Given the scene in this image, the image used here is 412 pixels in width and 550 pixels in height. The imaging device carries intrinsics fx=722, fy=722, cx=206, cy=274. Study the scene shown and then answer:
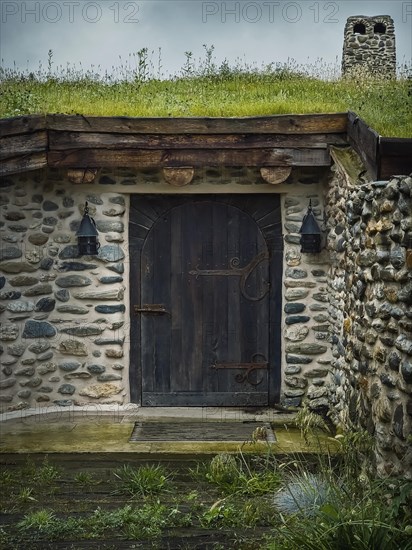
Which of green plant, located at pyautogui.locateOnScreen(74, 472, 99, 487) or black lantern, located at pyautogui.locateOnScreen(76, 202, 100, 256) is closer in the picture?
green plant, located at pyautogui.locateOnScreen(74, 472, 99, 487)

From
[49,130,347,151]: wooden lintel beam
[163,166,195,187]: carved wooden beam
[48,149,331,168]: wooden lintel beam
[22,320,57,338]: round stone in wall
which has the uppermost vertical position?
[49,130,347,151]: wooden lintel beam

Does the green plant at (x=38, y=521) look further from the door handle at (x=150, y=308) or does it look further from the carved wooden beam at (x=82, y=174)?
the carved wooden beam at (x=82, y=174)

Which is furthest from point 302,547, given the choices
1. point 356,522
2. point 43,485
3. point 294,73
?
point 294,73

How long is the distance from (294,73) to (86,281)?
5.82 meters

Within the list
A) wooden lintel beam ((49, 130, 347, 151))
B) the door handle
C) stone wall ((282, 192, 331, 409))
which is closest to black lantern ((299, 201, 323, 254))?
stone wall ((282, 192, 331, 409))

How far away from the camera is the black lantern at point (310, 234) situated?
7016mm

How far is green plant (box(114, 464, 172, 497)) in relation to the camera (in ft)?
17.2

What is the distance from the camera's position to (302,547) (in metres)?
3.68

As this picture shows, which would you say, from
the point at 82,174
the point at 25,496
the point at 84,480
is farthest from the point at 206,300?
the point at 25,496

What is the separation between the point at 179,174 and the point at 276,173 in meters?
0.91

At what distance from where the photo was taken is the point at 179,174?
6.81 m

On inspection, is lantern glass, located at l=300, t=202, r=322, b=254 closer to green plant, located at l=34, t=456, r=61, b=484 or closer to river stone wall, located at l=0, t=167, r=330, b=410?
river stone wall, located at l=0, t=167, r=330, b=410

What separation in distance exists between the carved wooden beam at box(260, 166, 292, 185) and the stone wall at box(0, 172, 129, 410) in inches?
56.5

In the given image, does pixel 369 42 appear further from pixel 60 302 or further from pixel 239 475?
pixel 239 475
